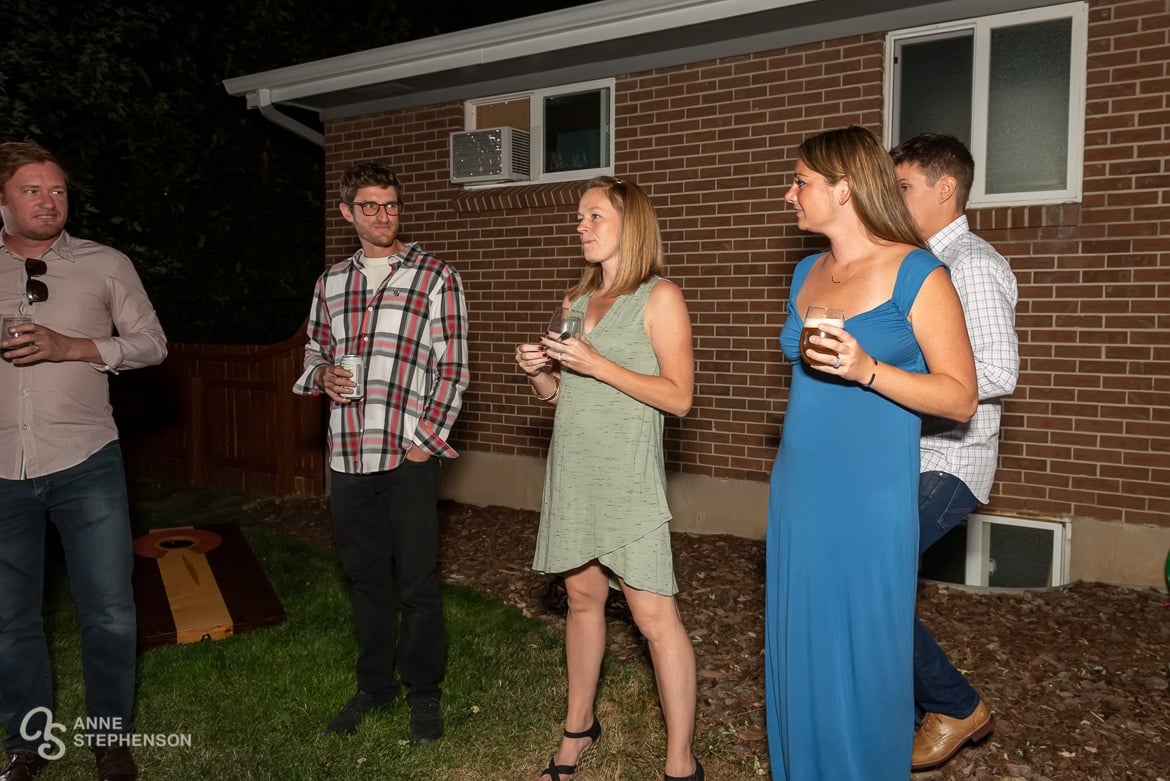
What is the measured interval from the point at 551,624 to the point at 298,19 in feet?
45.7

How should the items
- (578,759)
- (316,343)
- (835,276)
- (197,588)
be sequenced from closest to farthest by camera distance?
(835,276)
(578,759)
(316,343)
(197,588)

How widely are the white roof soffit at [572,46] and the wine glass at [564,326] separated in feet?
13.5

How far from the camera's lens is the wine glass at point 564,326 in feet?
10.7

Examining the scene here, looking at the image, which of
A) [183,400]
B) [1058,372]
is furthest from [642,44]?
[183,400]

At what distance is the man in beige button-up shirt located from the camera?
3.70 meters

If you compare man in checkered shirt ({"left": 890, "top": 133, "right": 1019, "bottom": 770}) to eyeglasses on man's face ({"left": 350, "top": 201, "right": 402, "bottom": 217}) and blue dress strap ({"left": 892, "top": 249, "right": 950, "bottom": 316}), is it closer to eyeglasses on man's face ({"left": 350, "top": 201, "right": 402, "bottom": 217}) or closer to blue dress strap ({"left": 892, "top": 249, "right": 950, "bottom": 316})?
blue dress strap ({"left": 892, "top": 249, "right": 950, "bottom": 316})

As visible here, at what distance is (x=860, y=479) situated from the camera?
284 centimetres

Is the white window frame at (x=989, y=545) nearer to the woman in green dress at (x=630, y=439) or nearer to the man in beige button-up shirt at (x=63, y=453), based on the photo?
the woman in green dress at (x=630, y=439)

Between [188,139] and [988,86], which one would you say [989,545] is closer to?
[988,86]

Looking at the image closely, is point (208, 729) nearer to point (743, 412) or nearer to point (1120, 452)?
point (743, 412)

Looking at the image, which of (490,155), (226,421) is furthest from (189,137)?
(490,155)

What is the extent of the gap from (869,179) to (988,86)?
4427 millimetres

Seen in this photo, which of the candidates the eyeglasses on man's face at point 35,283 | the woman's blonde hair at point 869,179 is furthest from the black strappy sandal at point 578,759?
the eyeglasses on man's face at point 35,283

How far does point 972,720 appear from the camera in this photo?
3.95m
